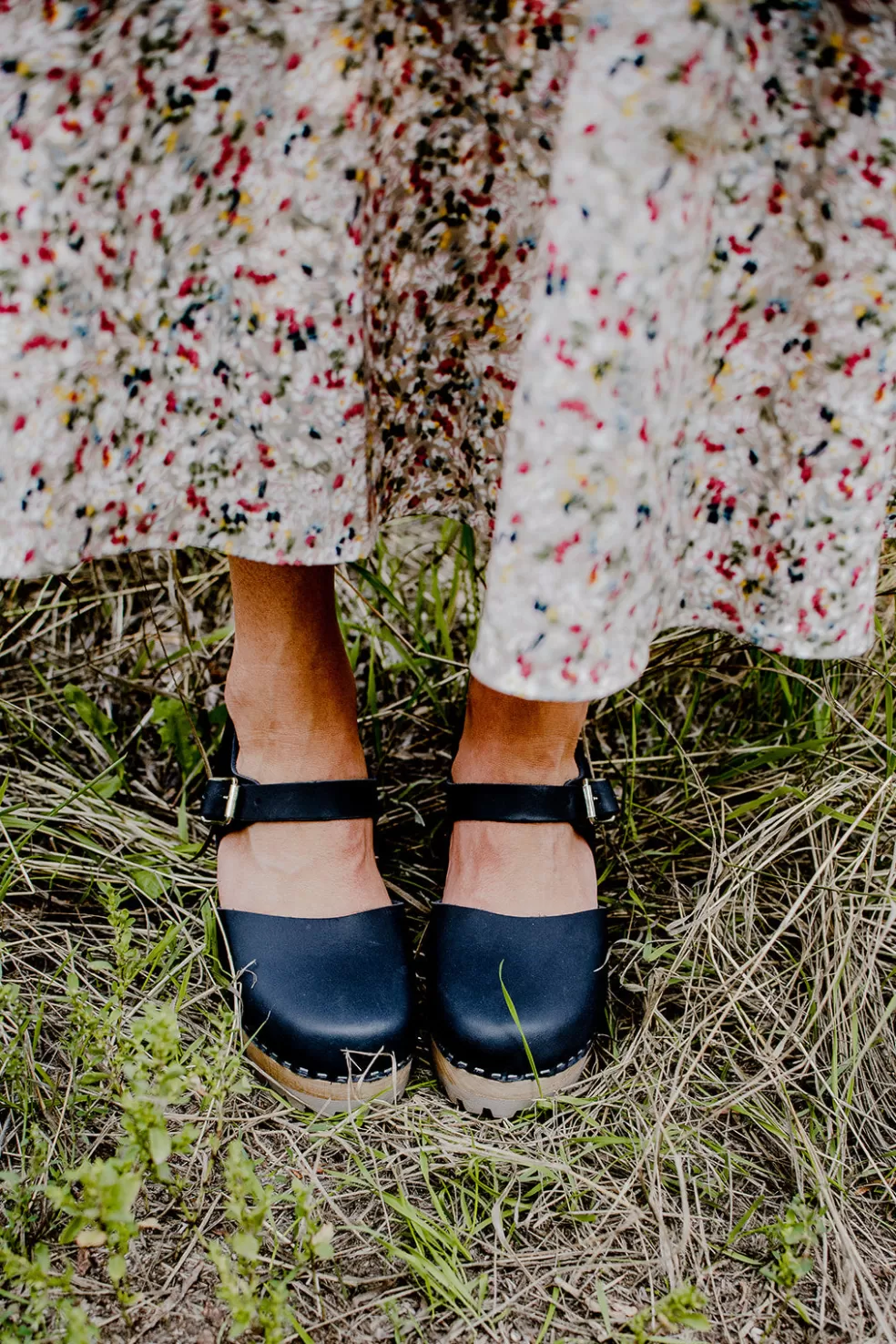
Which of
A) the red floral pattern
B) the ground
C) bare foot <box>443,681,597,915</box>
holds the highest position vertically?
the red floral pattern

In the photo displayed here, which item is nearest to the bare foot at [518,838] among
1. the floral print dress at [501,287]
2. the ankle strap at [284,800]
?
the ankle strap at [284,800]

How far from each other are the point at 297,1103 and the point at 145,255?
0.66 metres

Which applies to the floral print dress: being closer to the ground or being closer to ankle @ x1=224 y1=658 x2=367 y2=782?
ankle @ x1=224 y1=658 x2=367 y2=782

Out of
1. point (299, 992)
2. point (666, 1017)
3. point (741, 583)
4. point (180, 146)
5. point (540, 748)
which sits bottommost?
point (666, 1017)

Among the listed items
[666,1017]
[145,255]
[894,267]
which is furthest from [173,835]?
[894,267]

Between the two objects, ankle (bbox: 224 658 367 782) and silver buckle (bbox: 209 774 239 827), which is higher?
ankle (bbox: 224 658 367 782)

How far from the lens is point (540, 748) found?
0.92 meters

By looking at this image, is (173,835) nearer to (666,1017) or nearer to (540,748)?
(540,748)

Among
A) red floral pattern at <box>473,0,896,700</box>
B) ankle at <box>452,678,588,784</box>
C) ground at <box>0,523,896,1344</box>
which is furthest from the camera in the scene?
ankle at <box>452,678,588,784</box>

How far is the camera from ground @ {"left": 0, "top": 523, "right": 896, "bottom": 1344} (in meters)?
0.69

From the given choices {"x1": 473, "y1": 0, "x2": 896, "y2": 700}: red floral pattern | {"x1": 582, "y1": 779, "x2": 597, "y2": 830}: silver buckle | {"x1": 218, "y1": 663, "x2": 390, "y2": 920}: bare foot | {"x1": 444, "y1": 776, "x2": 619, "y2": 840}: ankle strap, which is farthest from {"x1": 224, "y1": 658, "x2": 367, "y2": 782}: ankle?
{"x1": 473, "y1": 0, "x2": 896, "y2": 700}: red floral pattern

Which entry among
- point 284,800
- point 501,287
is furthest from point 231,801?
point 501,287

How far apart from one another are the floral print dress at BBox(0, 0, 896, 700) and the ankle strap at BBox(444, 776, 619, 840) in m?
0.24

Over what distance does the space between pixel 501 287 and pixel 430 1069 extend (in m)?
0.66
